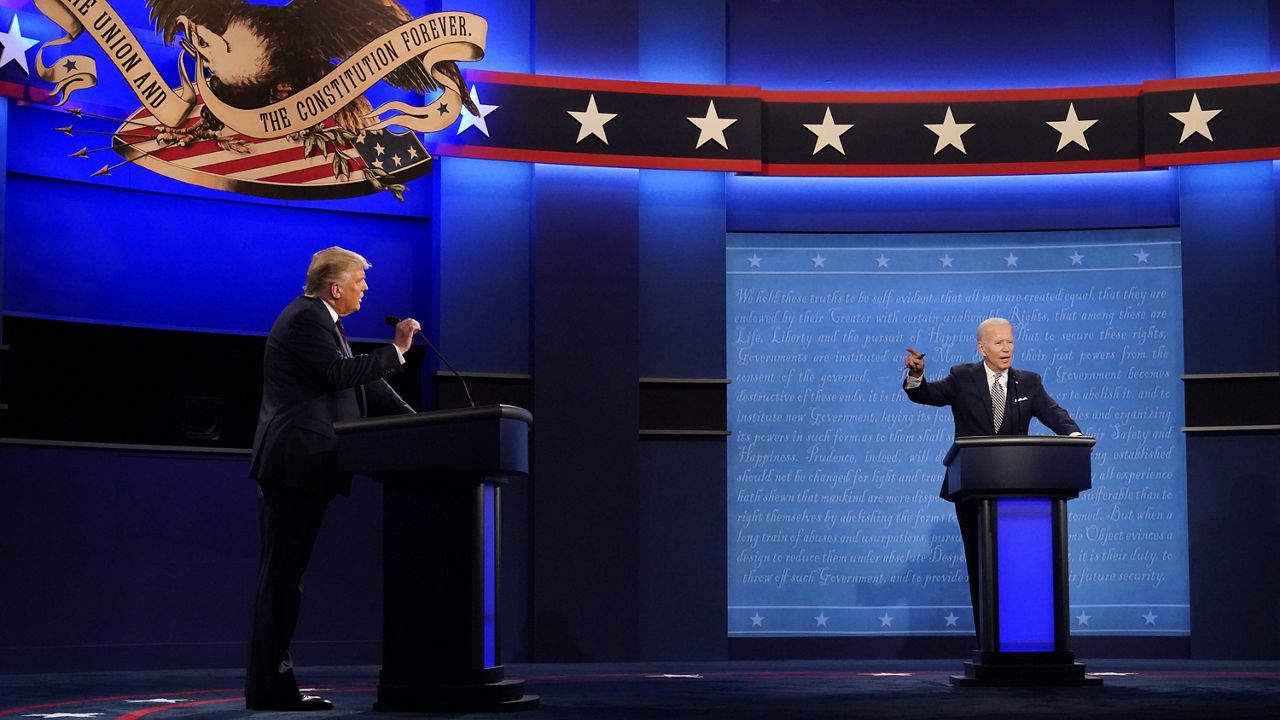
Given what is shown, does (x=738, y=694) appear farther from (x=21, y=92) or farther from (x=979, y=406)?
(x=21, y=92)

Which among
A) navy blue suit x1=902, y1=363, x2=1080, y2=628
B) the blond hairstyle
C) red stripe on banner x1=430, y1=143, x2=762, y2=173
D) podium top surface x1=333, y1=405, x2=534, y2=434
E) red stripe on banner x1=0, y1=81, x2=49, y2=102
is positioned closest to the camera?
podium top surface x1=333, y1=405, x2=534, y2=434

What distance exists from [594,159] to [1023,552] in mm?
3411

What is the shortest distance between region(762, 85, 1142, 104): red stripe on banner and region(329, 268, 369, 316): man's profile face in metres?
3.93

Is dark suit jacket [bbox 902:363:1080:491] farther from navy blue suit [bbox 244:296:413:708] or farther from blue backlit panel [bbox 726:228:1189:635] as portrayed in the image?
navy blue suit [bbox 244:296:413:708]

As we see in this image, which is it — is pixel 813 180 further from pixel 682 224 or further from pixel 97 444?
pixel 97 444

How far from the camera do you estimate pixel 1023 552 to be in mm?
5109

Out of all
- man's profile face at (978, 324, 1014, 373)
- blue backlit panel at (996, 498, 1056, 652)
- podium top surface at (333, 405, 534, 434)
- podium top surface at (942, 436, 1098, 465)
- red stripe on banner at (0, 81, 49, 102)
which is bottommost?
blue backlit panel at (996, 498, 1056, 652)

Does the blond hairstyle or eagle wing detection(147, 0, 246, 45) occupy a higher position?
eagle wing detection(147, 0, 246, 45)

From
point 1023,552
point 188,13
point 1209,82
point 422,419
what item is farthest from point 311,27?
point 1209,82

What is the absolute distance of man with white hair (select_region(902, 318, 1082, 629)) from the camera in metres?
5.49

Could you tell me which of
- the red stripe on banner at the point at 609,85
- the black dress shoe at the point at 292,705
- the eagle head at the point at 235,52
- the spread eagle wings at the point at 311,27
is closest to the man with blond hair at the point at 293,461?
the black dress shoe at the point at 292,705

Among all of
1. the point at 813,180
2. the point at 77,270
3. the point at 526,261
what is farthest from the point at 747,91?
the point at 77,270

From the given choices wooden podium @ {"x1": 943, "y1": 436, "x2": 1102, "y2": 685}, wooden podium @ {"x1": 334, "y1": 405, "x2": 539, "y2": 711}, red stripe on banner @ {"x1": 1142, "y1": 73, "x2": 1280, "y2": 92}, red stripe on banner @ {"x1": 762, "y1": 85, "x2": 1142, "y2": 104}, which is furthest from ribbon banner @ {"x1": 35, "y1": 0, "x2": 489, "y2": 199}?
red stripe on banner @ {"x1": 1142, "y1": 73, "x2": 1280, "y2": 92}

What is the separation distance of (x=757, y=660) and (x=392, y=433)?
3.88 m
